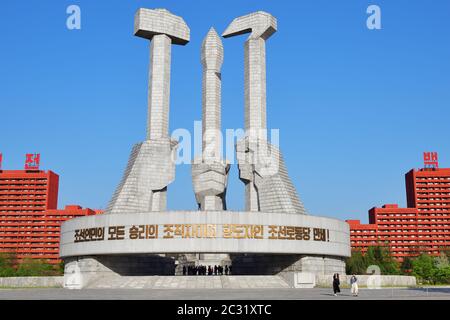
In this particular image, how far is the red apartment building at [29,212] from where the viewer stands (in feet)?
461

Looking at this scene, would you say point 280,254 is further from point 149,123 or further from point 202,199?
point 149,123

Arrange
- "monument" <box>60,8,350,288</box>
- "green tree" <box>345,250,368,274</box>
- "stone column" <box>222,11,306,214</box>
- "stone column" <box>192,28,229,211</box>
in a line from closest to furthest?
"monument" <box>60,8,350,288</box> < "stone column" <box>222,11,306,214</box> < "stone column" <box>192,28,229,211</box> < "green tree" <box>345,250,368,274</box>

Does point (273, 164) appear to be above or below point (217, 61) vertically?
below

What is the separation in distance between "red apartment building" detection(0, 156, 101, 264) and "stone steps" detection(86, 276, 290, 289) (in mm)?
98310

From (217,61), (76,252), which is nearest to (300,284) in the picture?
(76,252)

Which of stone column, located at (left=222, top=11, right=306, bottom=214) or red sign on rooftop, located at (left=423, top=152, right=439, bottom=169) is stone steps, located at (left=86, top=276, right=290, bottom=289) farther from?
red sign on rooftop, located at (left=423, top=152, right=439, bottom=169)

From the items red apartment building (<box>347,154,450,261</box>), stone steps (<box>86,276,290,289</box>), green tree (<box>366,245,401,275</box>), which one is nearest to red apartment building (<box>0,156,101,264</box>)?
red apartment building (<box>347,154,450,261</box>)

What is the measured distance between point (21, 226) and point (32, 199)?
8.01 m

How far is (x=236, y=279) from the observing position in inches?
1781

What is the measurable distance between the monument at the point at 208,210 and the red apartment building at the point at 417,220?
91.4m

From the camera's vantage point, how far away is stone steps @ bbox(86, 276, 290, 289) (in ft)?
142

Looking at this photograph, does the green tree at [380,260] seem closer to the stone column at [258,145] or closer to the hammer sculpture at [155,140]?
the stone column at [258,145]
